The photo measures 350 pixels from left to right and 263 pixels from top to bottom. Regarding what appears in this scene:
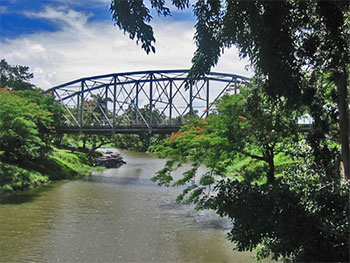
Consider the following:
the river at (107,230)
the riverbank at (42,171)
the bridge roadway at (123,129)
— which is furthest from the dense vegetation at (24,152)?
the bridge roadway at (123,129)

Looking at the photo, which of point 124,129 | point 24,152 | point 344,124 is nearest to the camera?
point 344,124

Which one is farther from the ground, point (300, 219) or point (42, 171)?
point (300, 219)

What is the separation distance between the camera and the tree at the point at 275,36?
5523 mm

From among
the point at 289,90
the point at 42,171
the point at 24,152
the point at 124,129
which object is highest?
the point at 124,129

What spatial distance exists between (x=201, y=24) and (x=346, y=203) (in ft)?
13.8

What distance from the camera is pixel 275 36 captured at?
5539 mm

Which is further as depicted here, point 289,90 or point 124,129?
point 124,129

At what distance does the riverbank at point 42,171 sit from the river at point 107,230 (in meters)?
1.07

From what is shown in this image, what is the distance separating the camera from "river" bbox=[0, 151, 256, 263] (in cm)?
1066

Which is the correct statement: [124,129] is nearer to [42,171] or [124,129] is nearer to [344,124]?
[42,171]

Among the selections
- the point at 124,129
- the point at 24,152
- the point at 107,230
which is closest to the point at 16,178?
the point at 24,152

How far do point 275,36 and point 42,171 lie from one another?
75.9 ft

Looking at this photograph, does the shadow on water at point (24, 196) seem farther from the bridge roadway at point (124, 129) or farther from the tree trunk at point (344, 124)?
the tree trunk at point (344, 124)

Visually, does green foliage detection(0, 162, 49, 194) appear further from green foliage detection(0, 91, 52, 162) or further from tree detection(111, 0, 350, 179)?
tree detection(111, 0, 350, 179)
